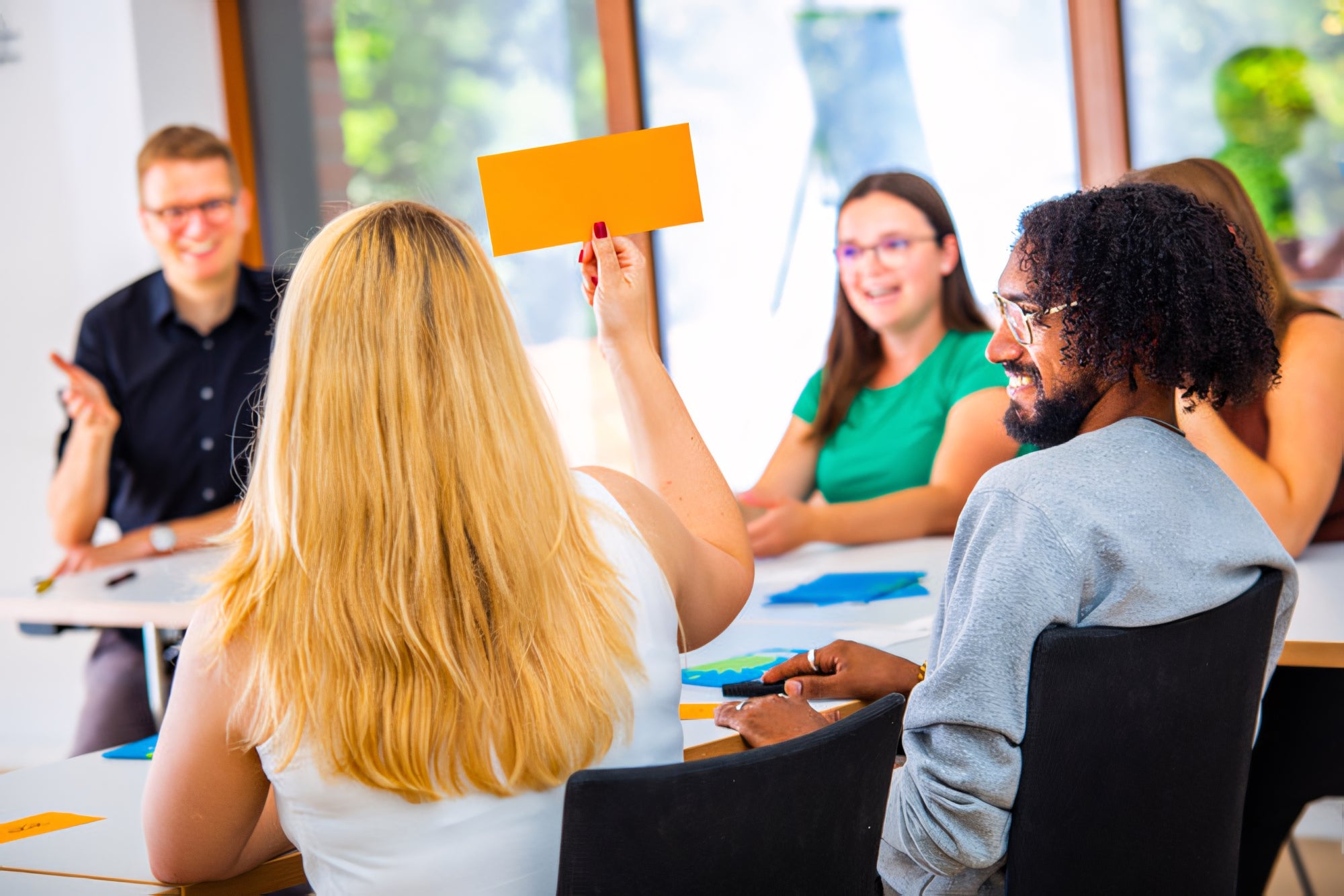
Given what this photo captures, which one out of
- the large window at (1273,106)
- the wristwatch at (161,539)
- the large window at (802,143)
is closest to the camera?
the wristwatch at (161,539)

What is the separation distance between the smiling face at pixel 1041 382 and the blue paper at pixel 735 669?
45 cm

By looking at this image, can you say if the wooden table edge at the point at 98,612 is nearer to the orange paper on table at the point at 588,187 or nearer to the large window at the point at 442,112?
the orange paper on table at the point at 588,187

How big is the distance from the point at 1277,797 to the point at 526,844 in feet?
4.84

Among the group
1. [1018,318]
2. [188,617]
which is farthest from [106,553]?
[1018,318]

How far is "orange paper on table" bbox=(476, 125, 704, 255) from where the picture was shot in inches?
52.9

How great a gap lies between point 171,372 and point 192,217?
431mm

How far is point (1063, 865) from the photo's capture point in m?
1.22

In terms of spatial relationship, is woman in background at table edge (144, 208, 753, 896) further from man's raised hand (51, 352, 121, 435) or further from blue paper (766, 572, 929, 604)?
man's raised hand (51, 352, 121, 435)

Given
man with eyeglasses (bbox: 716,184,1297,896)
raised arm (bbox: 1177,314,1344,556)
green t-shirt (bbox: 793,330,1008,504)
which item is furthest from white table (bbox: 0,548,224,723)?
raised arm (bbox: 1177,314,1344,556)

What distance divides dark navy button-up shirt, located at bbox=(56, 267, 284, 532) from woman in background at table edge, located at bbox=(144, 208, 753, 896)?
2365 millimetres

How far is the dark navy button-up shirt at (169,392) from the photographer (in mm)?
3332

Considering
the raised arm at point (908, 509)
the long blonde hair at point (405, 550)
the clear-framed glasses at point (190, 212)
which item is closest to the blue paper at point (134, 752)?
the long blonde hair at point (405, 550)

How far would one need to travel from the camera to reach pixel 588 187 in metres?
1.37

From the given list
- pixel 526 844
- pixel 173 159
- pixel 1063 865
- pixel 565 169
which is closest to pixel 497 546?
pixel 526 844
